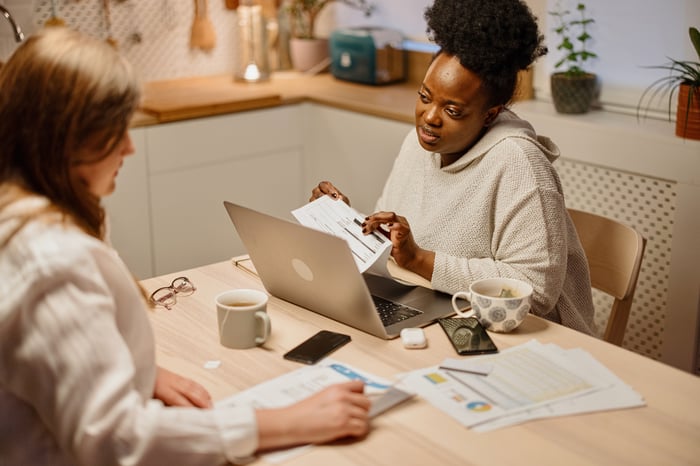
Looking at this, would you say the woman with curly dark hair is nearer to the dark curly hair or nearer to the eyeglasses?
the dark curly hair

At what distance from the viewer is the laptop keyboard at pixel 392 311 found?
Result: 5.14 feet

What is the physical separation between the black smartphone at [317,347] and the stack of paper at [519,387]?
0.15 metres

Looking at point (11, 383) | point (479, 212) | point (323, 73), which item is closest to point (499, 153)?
point (479, 212)

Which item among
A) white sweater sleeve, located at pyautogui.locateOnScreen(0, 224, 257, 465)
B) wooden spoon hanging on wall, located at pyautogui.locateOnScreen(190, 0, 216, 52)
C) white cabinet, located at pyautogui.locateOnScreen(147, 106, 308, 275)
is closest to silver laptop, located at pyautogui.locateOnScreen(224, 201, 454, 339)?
white sweater sleeve, located at pyautogui.locateOnScreen(0, 224, 257, 465)

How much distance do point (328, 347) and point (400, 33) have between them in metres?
2.25

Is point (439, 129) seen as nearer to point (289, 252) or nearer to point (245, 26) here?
point (289, 252)

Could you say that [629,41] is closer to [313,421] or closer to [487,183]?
[487,183]

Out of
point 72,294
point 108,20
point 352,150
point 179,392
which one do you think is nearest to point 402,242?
point 179,392

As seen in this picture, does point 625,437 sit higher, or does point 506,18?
point 506,18

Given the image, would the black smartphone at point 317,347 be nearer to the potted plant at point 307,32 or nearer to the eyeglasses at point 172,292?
the eyeglasses at point 172,292

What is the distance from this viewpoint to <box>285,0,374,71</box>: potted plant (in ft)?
11.8

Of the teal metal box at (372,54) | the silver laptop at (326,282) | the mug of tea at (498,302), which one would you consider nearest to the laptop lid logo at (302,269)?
the silver laptop at (326,282)

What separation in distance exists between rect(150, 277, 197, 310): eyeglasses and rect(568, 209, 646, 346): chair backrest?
0.90 meters

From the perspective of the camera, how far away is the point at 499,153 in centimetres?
179
